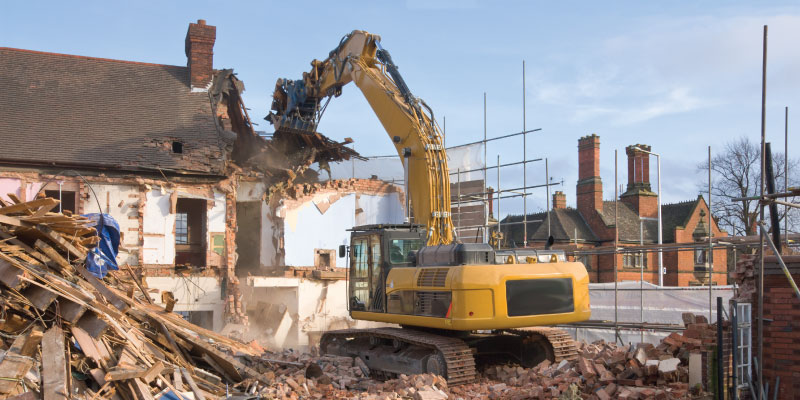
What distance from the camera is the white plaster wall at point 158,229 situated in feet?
58.0

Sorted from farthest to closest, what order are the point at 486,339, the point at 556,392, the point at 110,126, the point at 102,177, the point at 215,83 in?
the point at 215,83 < the point at 110,126 < the point at 102,177 < the point at 486,339 < the point at 556,392

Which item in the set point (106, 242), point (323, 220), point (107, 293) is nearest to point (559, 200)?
point (323, 220)

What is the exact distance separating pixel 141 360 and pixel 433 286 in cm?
401

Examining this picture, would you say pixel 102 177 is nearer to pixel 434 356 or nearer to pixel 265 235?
pixel 265 235

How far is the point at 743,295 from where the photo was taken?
26.1 ft

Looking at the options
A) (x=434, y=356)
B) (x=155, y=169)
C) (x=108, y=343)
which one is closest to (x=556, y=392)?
(x=434, y=356)

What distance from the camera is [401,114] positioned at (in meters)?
13.0

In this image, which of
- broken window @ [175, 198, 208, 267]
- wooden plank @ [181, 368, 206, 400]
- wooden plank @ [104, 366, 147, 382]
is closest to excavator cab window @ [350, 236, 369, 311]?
wooden plank @ [181, 368, 206, 400]

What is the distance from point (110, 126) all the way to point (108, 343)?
11.3 meters

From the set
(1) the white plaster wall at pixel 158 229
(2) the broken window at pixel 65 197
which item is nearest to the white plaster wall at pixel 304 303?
(1) the white plaster wall at pixel 158 229

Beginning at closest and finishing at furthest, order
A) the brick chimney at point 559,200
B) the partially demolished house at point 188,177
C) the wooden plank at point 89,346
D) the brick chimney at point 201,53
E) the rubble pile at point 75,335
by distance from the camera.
Result: the rubble pile at point 75,335 < the wooden plank at point 89,346 < the partially demolished house at point 188,177 < the brick chimney at point 201,53 < the brick chimney at point 559,200

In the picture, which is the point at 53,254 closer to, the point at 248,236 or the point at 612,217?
the point at 248,236

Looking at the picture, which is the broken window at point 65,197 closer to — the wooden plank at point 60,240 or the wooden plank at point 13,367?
the wooden plank at point 60,240

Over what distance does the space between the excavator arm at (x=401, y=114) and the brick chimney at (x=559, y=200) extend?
26.9 m
